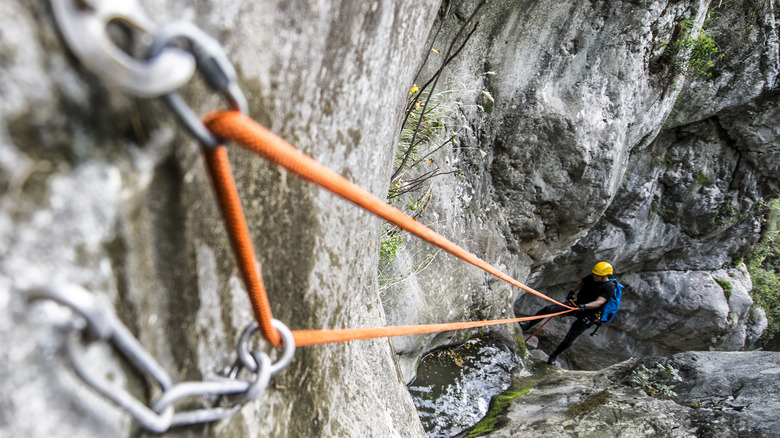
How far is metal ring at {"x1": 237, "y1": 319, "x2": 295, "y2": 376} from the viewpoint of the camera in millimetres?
835

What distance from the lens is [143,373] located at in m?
0.67

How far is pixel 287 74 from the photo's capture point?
0.84 meters

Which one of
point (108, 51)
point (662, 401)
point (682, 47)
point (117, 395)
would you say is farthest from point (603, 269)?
point (108, 51)

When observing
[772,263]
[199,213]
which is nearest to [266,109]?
[199,213]

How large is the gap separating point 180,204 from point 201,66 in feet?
0.84

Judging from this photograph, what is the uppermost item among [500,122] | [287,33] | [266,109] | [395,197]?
[500,122]

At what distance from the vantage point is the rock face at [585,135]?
14.6 ft

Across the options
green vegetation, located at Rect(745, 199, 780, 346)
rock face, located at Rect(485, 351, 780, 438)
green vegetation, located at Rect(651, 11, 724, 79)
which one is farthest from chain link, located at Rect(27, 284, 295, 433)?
green vegetation, located at Rect(745, 199, 780, 346)

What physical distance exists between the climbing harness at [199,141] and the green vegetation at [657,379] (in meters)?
3.95

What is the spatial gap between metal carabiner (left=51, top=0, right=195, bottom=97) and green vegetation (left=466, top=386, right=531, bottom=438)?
344 cm

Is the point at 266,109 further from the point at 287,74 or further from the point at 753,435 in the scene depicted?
the point at 753,435

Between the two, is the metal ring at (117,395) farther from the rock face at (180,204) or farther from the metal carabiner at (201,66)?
the metal carabiner at (201,66)

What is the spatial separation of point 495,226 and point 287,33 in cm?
478

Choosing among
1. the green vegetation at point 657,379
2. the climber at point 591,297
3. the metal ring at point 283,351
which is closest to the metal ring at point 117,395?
the metal ring at point 283,351
